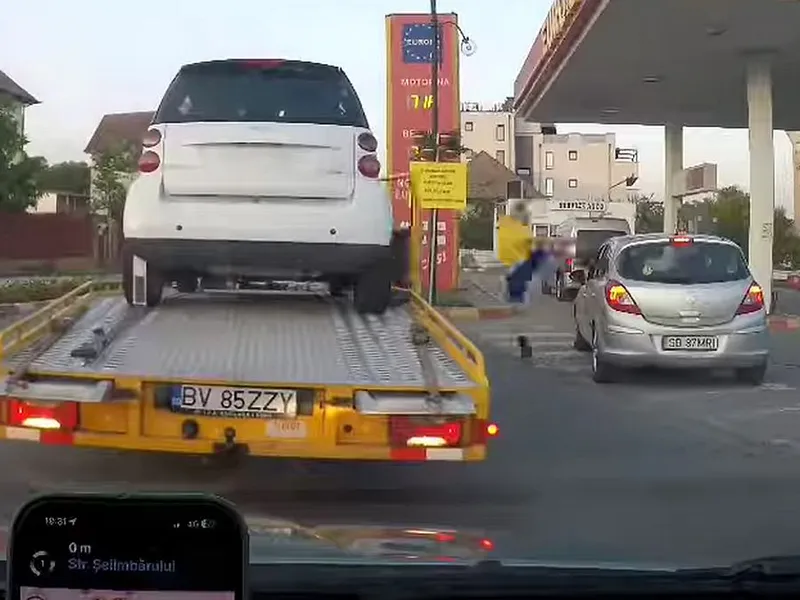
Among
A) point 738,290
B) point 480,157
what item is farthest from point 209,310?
point 480,157

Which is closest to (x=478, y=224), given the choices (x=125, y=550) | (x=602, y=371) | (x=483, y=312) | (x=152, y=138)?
(x=483, y=312)

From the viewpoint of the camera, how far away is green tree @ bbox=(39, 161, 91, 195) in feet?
23.1

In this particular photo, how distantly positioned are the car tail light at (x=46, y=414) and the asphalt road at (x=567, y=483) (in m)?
0.32

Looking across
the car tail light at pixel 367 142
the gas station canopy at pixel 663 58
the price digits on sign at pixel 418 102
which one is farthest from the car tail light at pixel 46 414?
the price digits on sign at pixel 418 102

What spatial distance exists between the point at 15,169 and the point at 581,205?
20.1 feet

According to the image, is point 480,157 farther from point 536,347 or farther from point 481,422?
point 481,422

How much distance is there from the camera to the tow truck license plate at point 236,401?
541 centimetres

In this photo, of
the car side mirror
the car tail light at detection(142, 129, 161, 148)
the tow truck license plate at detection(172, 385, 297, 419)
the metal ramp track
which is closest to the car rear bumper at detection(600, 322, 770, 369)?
the car side mirror

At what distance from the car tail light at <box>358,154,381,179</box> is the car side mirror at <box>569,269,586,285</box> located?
7.07m

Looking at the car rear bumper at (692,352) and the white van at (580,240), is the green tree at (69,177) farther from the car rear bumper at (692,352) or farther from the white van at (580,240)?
the white van at (580,240)

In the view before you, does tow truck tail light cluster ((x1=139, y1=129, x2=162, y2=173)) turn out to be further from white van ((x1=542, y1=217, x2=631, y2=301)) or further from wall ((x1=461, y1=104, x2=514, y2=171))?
white van ((x1=542, y1=217, x2=631, y2=301))

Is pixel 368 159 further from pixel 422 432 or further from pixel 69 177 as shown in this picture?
pixel 422 432

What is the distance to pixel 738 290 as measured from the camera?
38.1 feet

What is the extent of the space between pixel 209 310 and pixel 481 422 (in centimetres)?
204
